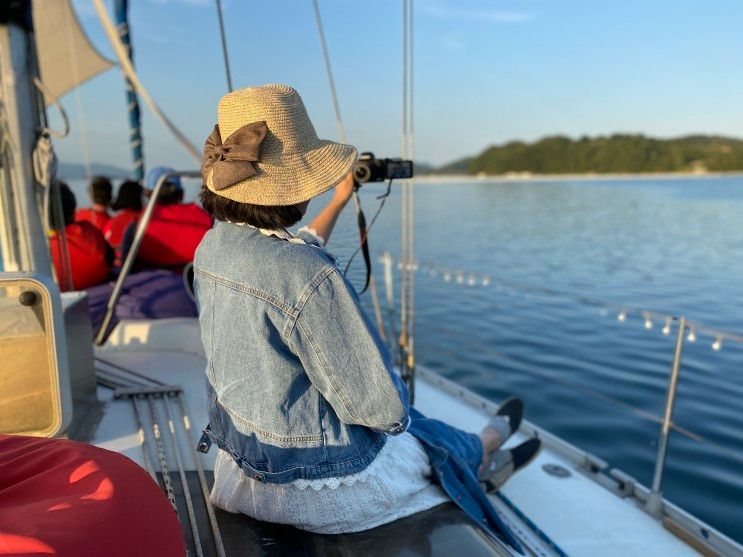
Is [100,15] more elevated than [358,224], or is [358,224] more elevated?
[100,15]

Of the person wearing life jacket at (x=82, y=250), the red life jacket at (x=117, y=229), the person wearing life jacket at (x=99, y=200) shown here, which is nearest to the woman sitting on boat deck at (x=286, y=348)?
the person wearing life jacket at (x=82, y=250)

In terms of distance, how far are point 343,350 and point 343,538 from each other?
49 cm

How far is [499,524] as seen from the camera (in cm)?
158

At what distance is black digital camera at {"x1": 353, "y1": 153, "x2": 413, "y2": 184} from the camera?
171cm

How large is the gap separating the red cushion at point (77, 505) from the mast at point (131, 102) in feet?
14.0

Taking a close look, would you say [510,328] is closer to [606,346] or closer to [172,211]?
[606,346]

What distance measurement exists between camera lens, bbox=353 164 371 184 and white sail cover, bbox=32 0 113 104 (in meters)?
5.04

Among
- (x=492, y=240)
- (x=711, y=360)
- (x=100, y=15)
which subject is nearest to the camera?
(x=100, y=15)

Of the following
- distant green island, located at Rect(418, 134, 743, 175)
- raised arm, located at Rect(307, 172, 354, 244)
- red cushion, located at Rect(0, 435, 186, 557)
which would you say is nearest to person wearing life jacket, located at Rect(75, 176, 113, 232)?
raised arm, located at Rect(307, 172, 354, 244)

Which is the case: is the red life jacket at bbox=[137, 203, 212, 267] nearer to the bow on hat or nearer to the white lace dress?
the white lace dress

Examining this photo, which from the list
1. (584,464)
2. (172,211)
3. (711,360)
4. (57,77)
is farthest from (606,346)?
(57,77)

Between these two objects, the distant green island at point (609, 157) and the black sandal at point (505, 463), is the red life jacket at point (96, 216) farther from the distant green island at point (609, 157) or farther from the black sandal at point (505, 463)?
the distant green island at point (609, 157)

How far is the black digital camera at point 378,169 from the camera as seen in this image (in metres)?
1.71

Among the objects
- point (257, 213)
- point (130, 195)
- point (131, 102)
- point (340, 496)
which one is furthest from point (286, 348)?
point (131, 102)
